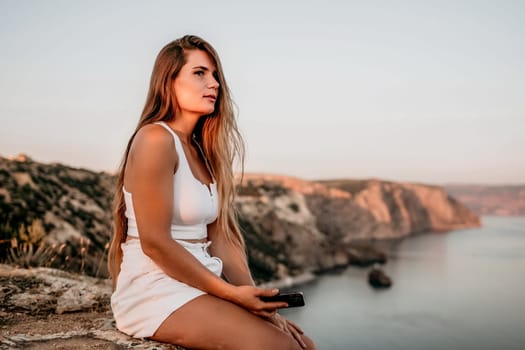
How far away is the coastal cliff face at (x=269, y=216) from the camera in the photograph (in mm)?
12720

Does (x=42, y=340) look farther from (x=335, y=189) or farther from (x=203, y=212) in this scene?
(x=335, y=189)

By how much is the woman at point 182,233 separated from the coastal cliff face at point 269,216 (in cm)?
57

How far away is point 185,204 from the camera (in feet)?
6.65

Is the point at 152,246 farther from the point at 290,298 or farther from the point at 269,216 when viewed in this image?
the point at 269,216

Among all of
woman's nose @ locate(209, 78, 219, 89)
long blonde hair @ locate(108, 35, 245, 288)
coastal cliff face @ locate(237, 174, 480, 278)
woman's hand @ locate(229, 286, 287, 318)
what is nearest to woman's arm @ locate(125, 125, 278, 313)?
woman's hand @ locate(229, 286, 287, 318)

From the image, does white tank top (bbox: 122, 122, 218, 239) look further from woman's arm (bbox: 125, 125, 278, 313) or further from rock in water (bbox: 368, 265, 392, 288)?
rock in water (bbox: 368, 265, 392, 288)

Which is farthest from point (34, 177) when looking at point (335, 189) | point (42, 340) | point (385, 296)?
point (335, 189)

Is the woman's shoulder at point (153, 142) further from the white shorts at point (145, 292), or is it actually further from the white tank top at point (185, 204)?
the white shorts at point (145, 292)

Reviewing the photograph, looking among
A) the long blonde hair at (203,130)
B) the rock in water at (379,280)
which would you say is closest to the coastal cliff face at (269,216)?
the long blonde hair at (203,130)

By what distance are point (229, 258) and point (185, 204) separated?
51cm

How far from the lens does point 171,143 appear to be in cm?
200

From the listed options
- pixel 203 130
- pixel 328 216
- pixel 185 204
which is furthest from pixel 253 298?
pixel 328 216

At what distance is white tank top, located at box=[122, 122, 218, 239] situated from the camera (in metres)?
2.02

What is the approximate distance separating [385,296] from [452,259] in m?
23.0
